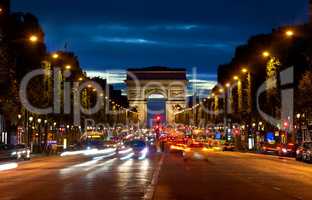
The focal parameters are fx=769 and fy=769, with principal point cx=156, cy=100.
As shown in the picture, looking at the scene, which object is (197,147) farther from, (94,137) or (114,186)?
(114,186)

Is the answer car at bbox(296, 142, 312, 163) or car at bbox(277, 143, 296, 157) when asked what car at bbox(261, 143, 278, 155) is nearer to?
car at bbox(277, 143, 296, 157)

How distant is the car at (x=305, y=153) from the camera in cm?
6115

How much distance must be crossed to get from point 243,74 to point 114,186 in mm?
91245

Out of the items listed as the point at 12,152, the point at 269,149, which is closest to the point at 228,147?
the point at 269,149

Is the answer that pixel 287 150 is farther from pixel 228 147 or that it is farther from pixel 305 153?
pixel 228 147

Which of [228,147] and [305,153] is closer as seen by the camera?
[305,153]

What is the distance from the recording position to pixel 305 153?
62656 millimetres

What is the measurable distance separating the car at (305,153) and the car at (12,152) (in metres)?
23.0

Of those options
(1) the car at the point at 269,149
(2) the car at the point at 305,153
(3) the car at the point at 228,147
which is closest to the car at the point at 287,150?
(1) the car at the point at 269,149

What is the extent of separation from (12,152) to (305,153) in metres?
23.5

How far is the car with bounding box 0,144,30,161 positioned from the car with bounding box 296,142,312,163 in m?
23.0

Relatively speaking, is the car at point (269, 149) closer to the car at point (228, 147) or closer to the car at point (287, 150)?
the car at point (287, 150)

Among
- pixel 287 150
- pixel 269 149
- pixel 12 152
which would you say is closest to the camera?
pixel 12 152

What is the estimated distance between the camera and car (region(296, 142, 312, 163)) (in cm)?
6115
